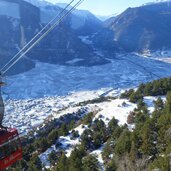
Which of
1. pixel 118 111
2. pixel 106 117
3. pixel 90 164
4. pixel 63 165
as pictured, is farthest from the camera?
pixel 118 111

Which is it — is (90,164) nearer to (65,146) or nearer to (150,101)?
(65,146)

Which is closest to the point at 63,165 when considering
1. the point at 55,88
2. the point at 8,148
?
the point at 8,148

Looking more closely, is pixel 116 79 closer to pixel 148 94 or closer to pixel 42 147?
pixel 148 94

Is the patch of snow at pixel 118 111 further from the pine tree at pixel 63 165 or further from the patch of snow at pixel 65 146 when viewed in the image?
the pine tree at pixel 63 165

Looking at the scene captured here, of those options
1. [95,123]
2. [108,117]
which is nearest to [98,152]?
[95,123]

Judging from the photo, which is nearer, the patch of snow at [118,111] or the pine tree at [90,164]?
the pine tree at [90,164]

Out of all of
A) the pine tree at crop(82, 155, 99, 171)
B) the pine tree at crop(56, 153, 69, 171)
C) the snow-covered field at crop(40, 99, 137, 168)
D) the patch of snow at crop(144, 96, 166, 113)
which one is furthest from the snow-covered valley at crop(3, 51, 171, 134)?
the pine tree at crop(82, 155, 99, 171)

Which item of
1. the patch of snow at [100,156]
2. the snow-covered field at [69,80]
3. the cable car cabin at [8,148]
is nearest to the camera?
the cable car cabin at [8,148]

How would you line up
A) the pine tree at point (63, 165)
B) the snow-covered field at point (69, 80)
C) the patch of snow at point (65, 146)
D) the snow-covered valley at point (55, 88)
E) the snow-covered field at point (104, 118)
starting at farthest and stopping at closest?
1. the snow-covered field at point (69, 80)
2. the snow-covered valley at point (55, 88)
3. the snow-covered field at point (104, 118)
4. the patch of snow at point (65, 146)
5. the pine tree at point (63, 165)

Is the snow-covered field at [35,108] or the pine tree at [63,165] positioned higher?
the pine tree at [63,165]

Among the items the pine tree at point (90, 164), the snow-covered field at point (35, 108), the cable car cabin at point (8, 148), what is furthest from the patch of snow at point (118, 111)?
the snow-covered field at point (35, 108)
